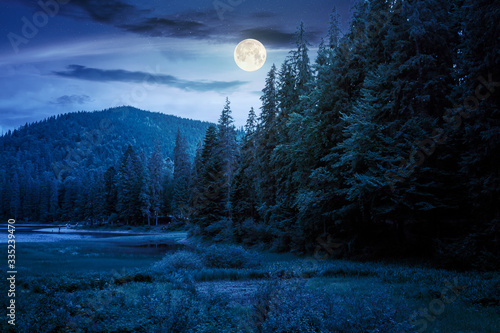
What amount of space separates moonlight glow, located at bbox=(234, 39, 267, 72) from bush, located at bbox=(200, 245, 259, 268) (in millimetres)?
13656

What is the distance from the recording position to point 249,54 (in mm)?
27953

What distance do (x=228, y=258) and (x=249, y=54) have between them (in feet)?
52.9

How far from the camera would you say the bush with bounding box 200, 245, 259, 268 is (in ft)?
66.0

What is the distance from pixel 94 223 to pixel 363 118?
8512 cm

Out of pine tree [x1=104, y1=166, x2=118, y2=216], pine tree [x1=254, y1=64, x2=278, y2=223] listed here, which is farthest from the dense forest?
pine tree [x1=104, y1=166, x2=118, y2=216]

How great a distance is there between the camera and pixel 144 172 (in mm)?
77000

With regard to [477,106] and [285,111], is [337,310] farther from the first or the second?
[285,111]

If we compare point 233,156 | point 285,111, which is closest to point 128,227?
point 233,156

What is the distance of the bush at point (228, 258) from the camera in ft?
66.0

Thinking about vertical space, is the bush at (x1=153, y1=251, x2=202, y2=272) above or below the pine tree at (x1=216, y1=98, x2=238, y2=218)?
below

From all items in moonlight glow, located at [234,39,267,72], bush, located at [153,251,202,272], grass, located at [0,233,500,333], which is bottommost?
bush, located at [153,251,202,272]

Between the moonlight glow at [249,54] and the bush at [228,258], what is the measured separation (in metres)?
13.7

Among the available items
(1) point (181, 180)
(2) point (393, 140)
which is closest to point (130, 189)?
(1) point (181, 180)

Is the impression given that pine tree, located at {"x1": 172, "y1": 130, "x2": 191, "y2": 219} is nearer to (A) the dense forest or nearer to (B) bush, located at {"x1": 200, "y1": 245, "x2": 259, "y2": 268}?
(A) the dense forest
